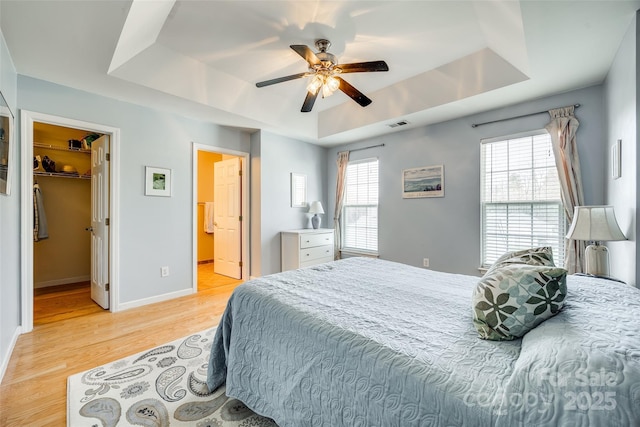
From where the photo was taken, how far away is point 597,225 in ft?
6.45

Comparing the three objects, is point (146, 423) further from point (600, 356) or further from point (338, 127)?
point (338, 127)

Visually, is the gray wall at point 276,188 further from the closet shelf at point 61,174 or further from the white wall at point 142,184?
the closet shelf at point 61,174

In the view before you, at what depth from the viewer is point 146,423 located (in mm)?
1562

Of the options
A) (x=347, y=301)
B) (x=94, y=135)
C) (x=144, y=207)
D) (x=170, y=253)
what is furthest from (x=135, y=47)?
(x=347, y=301)

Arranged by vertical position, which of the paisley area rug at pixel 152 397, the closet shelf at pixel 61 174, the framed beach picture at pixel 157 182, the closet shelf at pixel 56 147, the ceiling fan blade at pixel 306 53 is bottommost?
the paisley area rug at pixel 152 397

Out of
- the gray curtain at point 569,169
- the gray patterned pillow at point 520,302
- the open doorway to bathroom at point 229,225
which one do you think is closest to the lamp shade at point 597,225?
the gray curtain at point 569,169

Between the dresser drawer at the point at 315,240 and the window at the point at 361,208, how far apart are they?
46cm

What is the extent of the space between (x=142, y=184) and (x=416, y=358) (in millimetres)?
3652

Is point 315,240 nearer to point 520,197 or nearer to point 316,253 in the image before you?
point 316,253

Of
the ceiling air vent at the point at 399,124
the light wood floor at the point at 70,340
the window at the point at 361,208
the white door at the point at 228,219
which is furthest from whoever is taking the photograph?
the window at the point at 361,208

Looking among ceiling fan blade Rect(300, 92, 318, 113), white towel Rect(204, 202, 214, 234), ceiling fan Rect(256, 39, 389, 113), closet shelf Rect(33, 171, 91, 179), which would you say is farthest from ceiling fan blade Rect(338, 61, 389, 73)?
white towel Rect(204, 202, 214, 234)

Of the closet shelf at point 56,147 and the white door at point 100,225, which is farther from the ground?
the closet shelf at point 56,147

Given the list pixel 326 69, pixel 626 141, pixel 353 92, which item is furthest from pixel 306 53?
pixel 626 141

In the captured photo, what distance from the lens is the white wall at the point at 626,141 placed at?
1.82 metres
